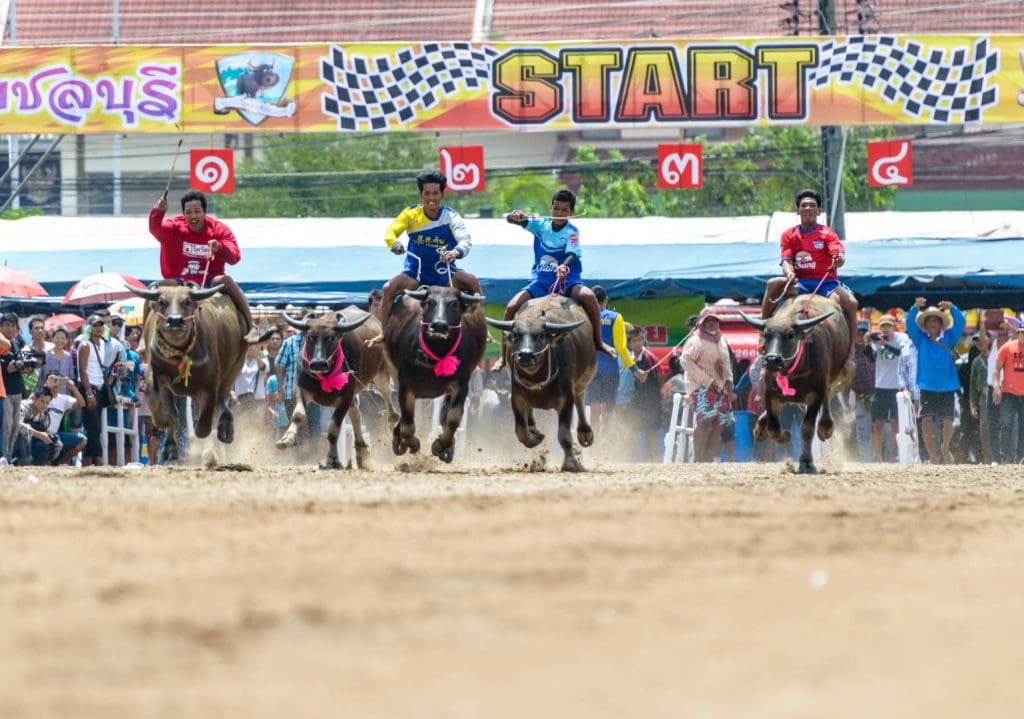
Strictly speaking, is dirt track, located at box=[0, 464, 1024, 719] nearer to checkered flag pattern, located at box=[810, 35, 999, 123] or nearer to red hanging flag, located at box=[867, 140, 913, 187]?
checkered flag pattern, located at box=[810, 35, 999, 123]

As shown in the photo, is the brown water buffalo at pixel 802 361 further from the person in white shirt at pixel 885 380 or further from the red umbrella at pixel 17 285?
the red umbrella at pixel 17 285

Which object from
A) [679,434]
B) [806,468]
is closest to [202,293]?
[806,468]

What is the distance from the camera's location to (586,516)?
11211 mm

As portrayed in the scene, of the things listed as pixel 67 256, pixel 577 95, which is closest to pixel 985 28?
pixel 577 95

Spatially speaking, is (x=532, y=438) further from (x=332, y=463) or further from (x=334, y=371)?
(x=334, y=371)

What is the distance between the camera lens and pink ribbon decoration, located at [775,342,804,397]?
56.3 feet

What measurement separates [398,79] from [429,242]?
10.0m

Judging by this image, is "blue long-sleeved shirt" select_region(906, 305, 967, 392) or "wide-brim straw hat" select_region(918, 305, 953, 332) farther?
"wide-brim straw hat" select_region(918, 305, 953, 332)

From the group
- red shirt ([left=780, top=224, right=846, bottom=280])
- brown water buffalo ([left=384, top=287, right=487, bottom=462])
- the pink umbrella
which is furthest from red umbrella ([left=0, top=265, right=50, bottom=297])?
red shirt ([left=780, top=224, right=846, bottom=280])

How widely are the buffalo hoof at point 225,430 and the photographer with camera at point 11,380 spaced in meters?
3.94

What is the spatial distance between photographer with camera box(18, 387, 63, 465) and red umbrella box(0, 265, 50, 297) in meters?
3.77

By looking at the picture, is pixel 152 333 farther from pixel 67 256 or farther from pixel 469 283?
pixel 67 256

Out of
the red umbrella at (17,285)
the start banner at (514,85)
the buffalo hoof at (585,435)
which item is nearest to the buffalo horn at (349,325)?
the buffalo hoof at (585,435)

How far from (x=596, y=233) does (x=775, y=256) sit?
5.36 meters
